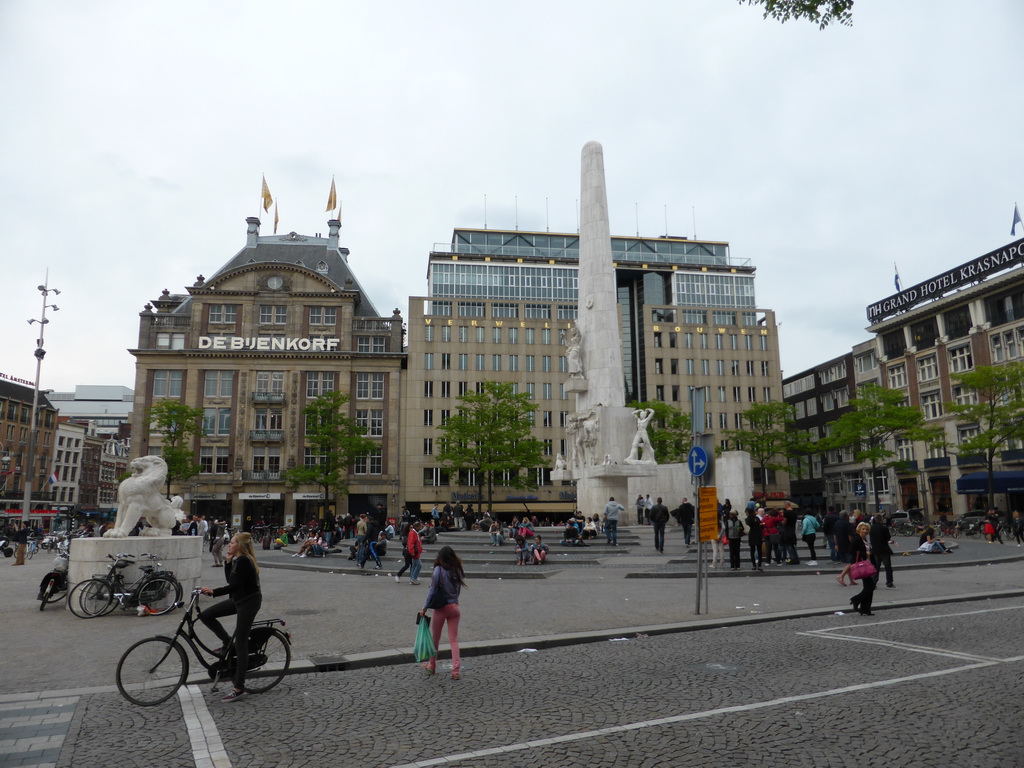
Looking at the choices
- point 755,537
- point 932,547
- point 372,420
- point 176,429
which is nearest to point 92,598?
point 755,537

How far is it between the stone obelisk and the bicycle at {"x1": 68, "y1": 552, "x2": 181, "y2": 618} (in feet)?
65.8

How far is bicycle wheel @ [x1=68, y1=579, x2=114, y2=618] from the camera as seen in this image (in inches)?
518

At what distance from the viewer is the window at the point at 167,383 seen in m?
66.5

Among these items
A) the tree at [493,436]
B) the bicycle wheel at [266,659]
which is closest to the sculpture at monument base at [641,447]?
the bicycle wheel at [266,659]

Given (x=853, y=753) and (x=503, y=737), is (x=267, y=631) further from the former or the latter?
(x=853, y=753)

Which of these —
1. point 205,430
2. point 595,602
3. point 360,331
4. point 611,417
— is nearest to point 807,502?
point 360,331

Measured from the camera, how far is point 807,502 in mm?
80750

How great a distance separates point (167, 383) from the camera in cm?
6662

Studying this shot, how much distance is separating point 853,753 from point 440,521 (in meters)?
31.3

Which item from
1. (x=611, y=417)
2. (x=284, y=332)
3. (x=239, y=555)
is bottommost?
(x=239, y=555)

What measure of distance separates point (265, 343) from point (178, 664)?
63581mm

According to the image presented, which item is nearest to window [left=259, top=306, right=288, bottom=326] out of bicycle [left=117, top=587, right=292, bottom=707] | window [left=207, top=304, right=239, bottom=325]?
window [left=207, top=304, right=239, bottom=325]

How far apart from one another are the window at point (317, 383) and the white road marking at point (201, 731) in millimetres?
61386

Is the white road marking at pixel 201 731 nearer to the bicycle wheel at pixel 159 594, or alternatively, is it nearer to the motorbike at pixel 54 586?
the bicycle wheel at pixel 159 594
